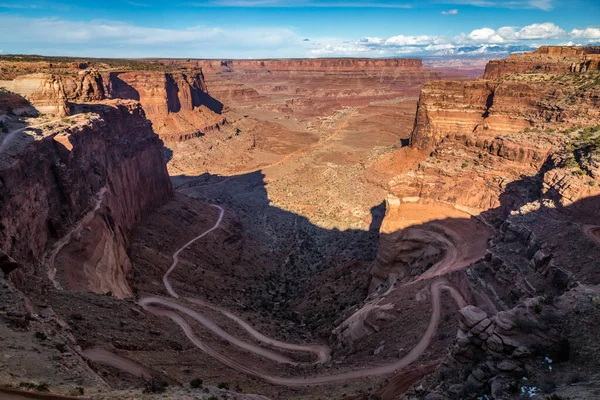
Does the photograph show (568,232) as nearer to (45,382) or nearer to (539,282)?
(539,282)

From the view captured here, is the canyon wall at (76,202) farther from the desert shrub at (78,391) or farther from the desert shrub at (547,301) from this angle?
the desert shrub at (547,301)

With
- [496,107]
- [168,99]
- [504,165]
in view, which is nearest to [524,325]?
[504,165]

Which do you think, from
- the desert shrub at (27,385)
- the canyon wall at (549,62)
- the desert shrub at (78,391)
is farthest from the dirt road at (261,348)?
the canyon wall at (549,62)

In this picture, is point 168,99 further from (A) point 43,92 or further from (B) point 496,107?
(B) point 496,107

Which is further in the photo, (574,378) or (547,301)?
(547,301)

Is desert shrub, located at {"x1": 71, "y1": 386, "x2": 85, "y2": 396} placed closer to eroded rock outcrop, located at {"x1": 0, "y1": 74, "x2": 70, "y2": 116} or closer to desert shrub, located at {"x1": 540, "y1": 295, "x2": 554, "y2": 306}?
desert shrub, located at {"x1": 540, "y1": 295, "x2": 554, "y2": 306}
